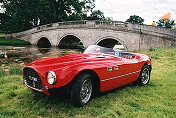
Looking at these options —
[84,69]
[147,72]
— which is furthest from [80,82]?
[147,72]

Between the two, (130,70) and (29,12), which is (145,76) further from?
(29,12)

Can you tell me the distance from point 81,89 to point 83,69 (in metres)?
0.42

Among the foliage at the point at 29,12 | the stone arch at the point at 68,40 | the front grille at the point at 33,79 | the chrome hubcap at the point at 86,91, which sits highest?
the foliage at the point at 29,12

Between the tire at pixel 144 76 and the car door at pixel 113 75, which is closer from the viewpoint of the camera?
the car door at pixel 113 75

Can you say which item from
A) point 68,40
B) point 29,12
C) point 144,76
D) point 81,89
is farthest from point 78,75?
point 29,12

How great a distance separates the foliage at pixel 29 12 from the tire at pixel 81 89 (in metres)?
31.8

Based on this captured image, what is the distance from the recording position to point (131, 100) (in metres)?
3.11

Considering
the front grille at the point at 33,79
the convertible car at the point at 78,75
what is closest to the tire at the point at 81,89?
the convertible car at the point at 78,75

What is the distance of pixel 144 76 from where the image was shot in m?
4.43

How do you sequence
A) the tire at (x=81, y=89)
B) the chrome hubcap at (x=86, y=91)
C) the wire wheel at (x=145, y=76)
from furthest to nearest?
the wire wheel at (x=145, y=76) → the chrome hubcap at (x=86, y=91) → the tire at (x=81, y=89)

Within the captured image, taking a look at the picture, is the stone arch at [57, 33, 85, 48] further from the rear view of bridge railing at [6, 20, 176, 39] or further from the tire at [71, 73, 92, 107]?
the tire at [71, 73, 92, 107]

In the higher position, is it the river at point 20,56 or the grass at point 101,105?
the river at point 20,56

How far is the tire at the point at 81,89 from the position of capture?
8.21 ft

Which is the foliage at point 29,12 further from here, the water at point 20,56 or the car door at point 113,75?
the car door at point 113,75
